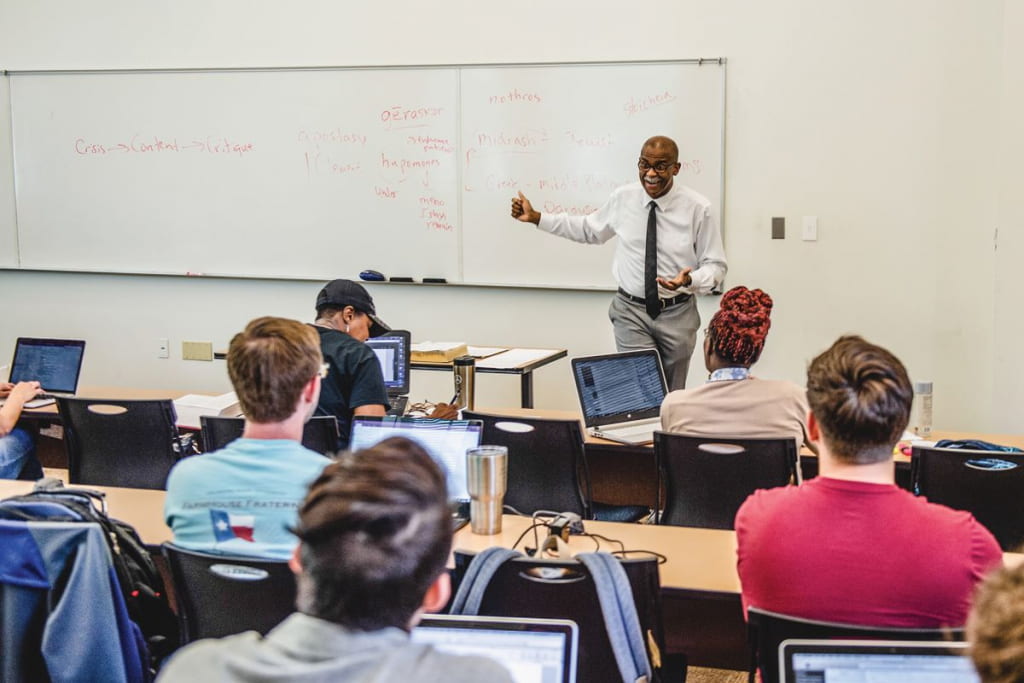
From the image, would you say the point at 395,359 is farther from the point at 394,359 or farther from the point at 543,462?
the point at 543,462

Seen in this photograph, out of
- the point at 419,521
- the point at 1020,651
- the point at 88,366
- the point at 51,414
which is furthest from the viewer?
the point at 88,366

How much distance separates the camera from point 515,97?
5.69 m

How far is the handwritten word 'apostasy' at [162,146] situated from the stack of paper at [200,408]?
8.07ft

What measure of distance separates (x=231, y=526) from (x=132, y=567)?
0.32 meters

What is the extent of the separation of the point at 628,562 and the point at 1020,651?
1.03m

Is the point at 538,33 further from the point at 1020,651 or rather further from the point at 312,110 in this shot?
the point at 1020,651

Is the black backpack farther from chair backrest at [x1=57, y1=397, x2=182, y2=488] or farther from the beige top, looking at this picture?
the beige top

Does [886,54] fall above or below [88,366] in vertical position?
above

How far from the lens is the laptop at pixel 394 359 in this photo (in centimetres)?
423

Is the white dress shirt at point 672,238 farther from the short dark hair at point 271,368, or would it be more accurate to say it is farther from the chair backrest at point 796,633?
the chair backrest at point 796,633

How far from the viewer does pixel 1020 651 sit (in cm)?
88

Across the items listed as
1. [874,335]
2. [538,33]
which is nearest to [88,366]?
[538,33]

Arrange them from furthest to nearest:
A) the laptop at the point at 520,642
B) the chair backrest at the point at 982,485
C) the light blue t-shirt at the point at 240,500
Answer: the chair backrest at the point at 982,485 < the light blue t-shirt at the point at 240,500 < the laptop at the point at 520,642

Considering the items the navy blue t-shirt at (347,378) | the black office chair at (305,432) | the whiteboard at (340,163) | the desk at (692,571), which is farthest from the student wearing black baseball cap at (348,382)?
the whiteboard at (340,163)
